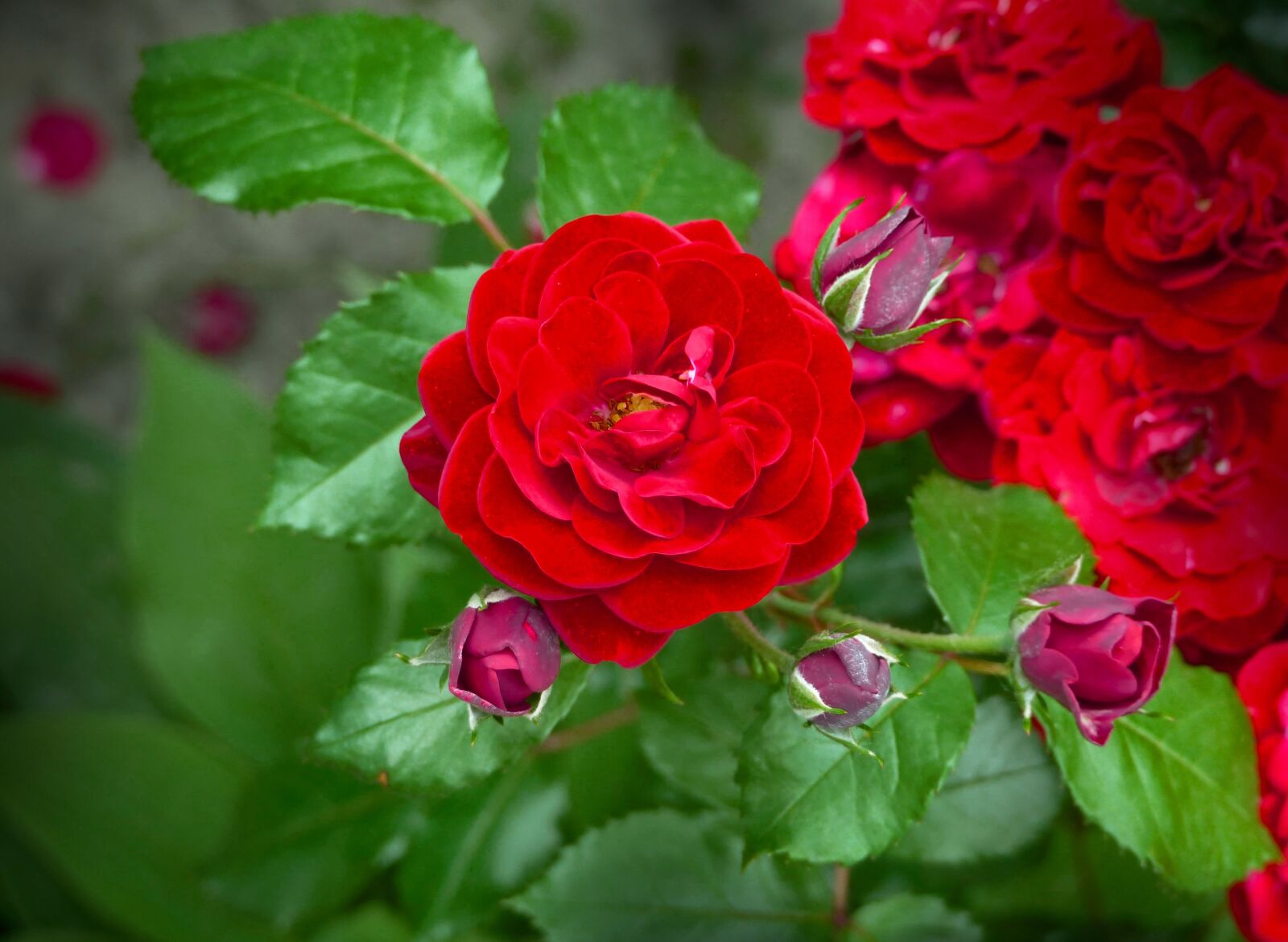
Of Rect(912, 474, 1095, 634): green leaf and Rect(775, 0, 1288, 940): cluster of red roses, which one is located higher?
Rect(775, 0, 1288, 940): cluster of red roses

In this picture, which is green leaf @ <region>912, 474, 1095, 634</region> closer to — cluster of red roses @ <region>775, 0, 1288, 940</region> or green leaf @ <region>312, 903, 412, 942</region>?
cluster of red roses @ <region>775, 0, 1288, 940</region>

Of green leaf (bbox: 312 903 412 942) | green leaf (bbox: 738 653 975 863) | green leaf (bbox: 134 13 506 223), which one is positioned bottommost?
green leaf (bbox: 312 903 412 942)

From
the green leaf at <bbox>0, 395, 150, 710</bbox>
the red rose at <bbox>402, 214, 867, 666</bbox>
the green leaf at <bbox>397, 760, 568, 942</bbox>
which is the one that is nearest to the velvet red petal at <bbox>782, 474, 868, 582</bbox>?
the red rose at <bbox>402, 214, 867, 666</bbox>

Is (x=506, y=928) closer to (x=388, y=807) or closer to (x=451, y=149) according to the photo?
(x=388, y=807)

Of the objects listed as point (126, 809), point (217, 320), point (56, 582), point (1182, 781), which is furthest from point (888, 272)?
point (217, 320)

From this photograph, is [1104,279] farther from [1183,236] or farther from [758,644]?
[758,644]

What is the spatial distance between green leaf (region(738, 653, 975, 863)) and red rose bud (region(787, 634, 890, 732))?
5cm

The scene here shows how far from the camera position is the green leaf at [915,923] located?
0.49 meters

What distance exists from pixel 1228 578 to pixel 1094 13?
0.75 feet

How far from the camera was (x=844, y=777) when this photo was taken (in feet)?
1.15

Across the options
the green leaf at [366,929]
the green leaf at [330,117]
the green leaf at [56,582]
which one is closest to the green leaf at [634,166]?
the green leaf at [330,117]

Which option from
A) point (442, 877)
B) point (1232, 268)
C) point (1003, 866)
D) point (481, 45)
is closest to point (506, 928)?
point (442, 877)

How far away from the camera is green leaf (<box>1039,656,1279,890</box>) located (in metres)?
0.38

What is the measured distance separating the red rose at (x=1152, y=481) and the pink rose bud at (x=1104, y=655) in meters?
0.10
